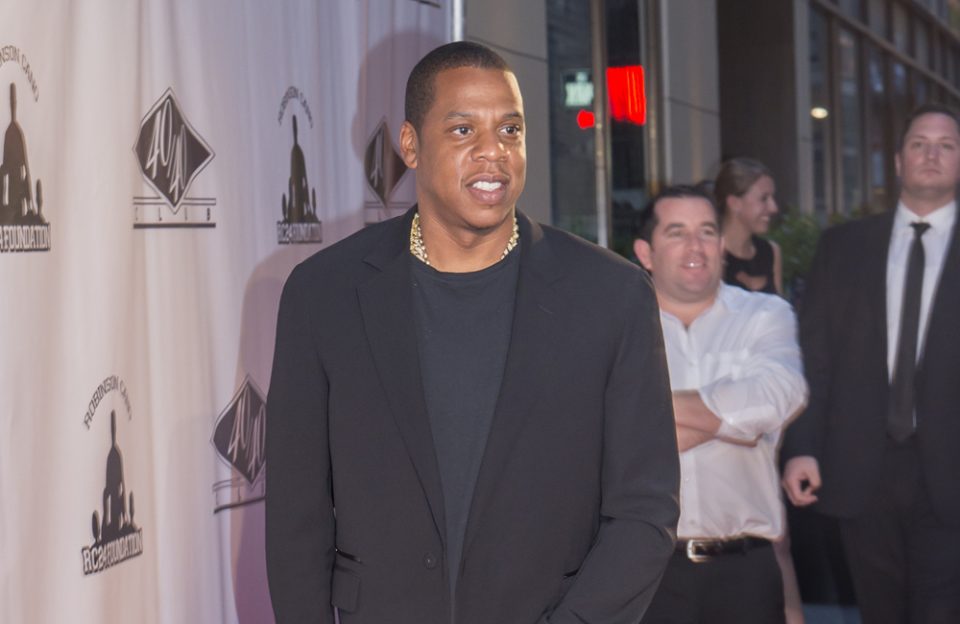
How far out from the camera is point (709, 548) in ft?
12.9

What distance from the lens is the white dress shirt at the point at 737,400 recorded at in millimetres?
3918

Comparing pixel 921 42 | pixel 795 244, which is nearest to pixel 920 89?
pixel 921 42

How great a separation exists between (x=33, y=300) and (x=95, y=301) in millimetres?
227

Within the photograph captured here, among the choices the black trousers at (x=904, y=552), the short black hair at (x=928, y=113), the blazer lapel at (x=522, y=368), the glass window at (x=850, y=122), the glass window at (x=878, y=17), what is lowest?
the black trousers at (x=904, y=552)

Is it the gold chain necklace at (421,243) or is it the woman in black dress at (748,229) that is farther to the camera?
the woman in black dress at (748,229)

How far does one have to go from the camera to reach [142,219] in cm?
372

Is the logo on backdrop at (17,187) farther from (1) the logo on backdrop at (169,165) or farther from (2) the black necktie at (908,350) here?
(2) the black necktie at (908,350)

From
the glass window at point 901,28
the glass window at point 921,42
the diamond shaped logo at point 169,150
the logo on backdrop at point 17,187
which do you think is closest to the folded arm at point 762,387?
the diamond shaped logo at point 169,150

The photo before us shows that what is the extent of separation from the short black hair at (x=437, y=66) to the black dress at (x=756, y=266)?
14.6 feet

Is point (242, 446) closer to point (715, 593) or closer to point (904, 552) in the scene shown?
point (715, 593)

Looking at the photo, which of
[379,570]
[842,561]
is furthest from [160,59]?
[842,561]

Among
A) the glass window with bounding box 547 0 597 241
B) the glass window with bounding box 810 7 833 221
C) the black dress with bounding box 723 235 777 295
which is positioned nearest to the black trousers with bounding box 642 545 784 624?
the black dress with bounding box 723 235 777 295

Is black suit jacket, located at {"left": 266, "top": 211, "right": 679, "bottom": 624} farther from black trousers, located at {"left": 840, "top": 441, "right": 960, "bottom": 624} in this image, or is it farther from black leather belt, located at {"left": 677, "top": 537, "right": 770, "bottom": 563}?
black trousers, located at {"left": 840, "top": 441, "right": 960, "bottom": 624}

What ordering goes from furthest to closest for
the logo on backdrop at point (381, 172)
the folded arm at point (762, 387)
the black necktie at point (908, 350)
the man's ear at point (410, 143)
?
the logo on backdrop at point (381, 172) → the black necktie at point (908, 350) → the folded arm at point (762, 387) → the man's ear at point (410, 143)
